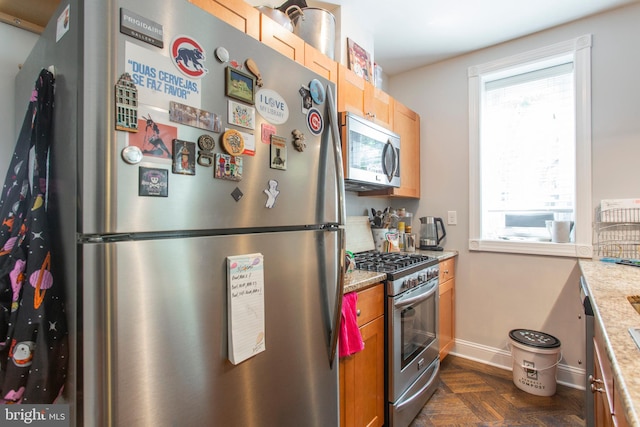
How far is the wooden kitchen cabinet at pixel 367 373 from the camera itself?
1.44 m

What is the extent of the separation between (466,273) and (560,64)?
178 cm

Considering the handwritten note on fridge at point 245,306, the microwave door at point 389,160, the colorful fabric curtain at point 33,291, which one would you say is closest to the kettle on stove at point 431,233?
the microwave door at point 389,160

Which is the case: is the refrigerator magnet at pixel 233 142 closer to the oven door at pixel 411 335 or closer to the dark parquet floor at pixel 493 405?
the oven door at pixel 411 335

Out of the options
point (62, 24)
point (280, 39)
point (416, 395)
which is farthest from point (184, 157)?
point (416, 395)

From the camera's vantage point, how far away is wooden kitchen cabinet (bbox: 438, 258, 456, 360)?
8.07ft

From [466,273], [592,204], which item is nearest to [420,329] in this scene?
[466,273]

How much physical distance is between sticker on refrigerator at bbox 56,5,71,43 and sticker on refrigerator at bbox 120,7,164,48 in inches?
6.0

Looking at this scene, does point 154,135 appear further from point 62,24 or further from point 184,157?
point 62,24

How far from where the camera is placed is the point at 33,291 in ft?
2.19

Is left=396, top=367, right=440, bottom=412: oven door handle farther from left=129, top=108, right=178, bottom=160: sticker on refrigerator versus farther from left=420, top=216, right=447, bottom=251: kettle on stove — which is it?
left=129, top=108, right=178, bottom=160: sticker on refrigerator

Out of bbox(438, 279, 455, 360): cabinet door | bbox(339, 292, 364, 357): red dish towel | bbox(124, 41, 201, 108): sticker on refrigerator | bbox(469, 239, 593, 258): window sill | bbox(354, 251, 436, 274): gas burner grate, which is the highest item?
bbox(124, 41, 201, 108): sticker on refrigerator

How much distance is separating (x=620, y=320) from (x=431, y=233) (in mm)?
1849

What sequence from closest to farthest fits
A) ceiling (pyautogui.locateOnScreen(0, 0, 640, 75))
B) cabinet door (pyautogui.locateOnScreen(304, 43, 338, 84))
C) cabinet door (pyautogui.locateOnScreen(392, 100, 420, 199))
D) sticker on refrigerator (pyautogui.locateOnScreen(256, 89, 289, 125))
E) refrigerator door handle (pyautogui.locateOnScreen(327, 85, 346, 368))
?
1. sticker on refrigerator (pyautogui.locateOnScreen(256, 89, 289, 125))
2. refrigerator door handle (pyautogui.locateOnScreen(327, 85, 346, 368))
3. cabinet door (pyautogui.locateOnScreen(304, 43, 338, 84))
4. ceiling (pyautogui.locateOnScreen(0, 0, 640, 75))
5. cabinet door (pyautogui.locateOnScreen(392, 100, 420, 199))

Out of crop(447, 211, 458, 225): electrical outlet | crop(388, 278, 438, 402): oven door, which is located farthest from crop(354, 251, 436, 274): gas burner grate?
crop(447, 211, 458, 225): electrical outlet
